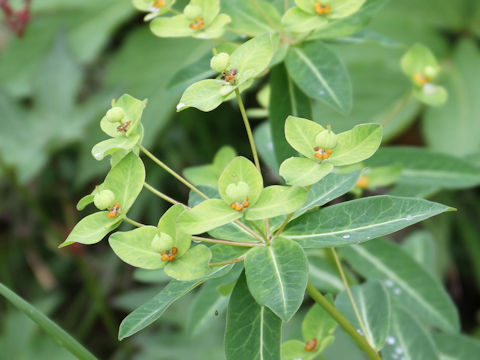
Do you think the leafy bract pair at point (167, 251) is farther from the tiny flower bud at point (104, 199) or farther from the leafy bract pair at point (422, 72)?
the leafy bract pair at point (422, 72)

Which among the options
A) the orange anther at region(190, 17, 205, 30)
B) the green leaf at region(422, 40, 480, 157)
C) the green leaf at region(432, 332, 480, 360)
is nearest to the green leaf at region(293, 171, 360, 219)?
the orange anther at region(190, 17, 205, 30)

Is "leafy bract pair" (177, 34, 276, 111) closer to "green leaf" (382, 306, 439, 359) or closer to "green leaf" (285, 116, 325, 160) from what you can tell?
"green leaf" (285, 116, 325, 160)

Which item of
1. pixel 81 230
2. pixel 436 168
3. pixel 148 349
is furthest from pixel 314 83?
pixel 148 349

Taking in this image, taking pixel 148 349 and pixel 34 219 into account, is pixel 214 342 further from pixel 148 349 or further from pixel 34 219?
pixel 34 219

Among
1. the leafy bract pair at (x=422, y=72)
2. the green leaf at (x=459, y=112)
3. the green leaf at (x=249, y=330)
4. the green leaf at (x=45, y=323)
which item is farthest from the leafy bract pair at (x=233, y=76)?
the green leaf at (x=459, y=112)

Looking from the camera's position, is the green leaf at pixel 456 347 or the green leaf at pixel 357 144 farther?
the green leaf at pixel 456 347
